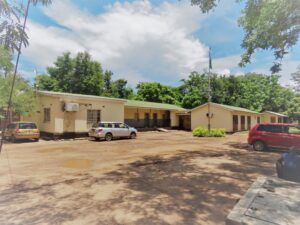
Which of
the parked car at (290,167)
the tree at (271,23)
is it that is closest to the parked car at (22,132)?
the tree at (271,23)

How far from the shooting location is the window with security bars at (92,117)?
2002 centimetres

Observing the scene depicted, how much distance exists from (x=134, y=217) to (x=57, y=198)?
2.10 m

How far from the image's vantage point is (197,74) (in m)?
45.0

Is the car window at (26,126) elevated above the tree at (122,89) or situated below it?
below

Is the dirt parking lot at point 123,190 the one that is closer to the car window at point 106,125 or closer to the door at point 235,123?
the car window at point 106,125

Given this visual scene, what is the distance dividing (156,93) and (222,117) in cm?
1842

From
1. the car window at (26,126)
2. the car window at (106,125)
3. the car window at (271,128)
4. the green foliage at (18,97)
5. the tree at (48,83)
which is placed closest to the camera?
the car window at (271,128)

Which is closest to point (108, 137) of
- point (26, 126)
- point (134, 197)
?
point (26, 126)

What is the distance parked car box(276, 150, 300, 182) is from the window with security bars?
1690 centimetres

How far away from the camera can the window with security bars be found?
2002 centimetres

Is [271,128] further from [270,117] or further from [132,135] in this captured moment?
[270,117]

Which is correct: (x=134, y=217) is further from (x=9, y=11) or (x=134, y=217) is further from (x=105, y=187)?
(x=9, y=11)

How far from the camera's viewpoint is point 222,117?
2775 cm

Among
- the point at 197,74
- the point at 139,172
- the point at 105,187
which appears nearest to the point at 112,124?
the point at 139,172
